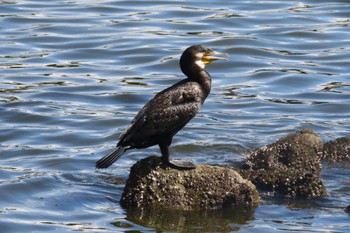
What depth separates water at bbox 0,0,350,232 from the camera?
385 inches

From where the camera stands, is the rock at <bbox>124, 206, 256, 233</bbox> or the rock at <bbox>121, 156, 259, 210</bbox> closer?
the rock at <bbox>124, 206, 256, 233</bbox>

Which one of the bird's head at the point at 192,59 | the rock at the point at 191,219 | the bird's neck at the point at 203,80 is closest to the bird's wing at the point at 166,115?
the bird's neck at the point at 203,80

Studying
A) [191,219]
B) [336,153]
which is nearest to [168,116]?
[191,219]

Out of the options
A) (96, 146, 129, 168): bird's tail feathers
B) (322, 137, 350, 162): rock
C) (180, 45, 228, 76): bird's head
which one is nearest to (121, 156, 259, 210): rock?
(96, 146, 129, 168): bird's tail feathers

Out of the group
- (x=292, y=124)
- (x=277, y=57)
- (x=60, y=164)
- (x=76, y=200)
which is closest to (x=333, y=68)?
(x=277, y=57)

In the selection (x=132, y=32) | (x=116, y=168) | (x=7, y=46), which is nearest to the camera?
(x=116, y=168)

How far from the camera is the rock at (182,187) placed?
9680mm

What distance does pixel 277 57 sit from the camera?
54.3ft

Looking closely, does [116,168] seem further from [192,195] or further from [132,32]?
[132,32]

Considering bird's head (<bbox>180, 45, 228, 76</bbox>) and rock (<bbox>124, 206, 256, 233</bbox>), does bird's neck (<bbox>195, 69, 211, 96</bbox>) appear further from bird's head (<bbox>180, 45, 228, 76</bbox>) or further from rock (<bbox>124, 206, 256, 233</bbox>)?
rock (<bbox>124, 206, 256, 233</bbox>)

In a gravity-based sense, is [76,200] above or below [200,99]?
below

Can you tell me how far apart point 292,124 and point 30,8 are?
769 cm

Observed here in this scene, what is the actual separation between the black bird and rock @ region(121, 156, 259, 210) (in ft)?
0.36

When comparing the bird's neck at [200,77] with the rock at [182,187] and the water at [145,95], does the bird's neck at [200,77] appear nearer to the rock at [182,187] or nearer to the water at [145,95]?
the rock at [182,187]
